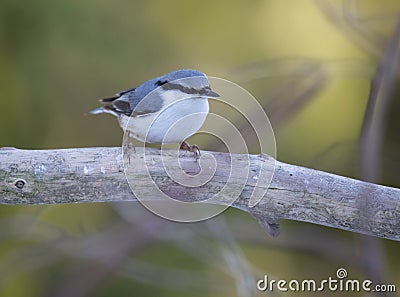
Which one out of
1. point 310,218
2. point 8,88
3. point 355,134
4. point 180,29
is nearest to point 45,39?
point 8,88

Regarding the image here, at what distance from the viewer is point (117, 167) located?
44.7 inches

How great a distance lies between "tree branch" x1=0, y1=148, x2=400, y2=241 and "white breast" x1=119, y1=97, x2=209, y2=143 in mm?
85

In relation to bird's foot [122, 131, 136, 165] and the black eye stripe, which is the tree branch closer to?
bird's foot [122, 131, 136, 165]

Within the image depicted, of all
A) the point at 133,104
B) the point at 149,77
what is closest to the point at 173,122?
the point at 133,104

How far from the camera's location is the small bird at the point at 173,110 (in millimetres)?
1212

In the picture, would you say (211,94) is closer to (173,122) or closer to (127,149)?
(173,122)

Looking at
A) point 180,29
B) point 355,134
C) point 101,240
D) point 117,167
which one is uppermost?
point 180,29

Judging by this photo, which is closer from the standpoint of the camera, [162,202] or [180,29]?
[162,202]

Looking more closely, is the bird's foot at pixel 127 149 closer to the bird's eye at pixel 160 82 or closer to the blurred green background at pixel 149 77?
the bird's eye at pixel 160 82

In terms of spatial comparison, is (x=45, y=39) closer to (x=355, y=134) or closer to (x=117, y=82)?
(x=117, y=82)

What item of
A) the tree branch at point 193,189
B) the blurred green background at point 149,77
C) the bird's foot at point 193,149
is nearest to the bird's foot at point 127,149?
the tree branch at point 193,189

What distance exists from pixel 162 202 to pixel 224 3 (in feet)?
4.42

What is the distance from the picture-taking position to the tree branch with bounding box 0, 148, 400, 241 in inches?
43.7

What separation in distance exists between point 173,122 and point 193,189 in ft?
0.55
